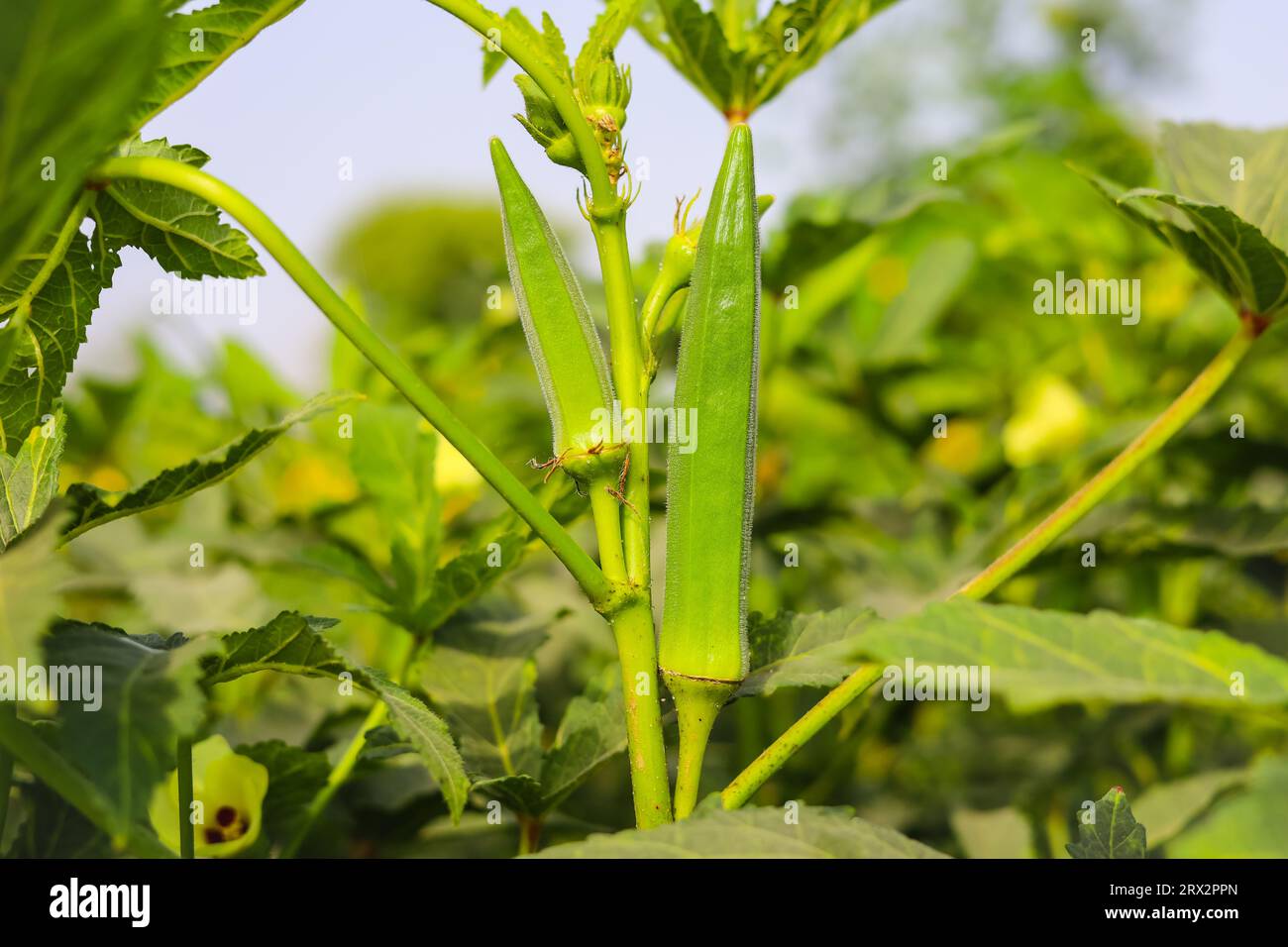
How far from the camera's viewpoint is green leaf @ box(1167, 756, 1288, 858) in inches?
20.6

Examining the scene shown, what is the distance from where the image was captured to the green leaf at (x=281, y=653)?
0.66m

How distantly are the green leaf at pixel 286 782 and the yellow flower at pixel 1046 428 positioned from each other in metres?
1.25

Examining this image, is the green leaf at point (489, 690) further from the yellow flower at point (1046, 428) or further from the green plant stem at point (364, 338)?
the yellow flower at point (1046, 428)

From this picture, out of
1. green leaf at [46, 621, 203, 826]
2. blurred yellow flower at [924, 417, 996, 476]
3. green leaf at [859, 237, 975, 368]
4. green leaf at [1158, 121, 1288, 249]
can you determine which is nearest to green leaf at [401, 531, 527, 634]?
green leaf at [46, 621, 203, 826]

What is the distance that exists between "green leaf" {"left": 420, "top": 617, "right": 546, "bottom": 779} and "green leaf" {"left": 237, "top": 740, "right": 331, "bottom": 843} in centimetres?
12

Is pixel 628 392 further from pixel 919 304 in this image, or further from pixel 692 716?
pixel 919 304

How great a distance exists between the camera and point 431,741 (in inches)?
24.8

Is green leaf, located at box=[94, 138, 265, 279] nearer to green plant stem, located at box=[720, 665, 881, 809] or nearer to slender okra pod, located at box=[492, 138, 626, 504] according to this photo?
slender okra pod, located at box=[492, 138, 626, 504]

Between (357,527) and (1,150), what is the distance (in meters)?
1.06

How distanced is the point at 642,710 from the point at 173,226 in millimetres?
479

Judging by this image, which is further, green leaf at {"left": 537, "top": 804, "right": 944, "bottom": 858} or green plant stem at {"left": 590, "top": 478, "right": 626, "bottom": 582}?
green plant stem at {"left": 590, "top": 478, "right": 626, "bottom": 582}

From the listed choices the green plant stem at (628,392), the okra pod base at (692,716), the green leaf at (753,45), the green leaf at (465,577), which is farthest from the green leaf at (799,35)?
the okra pod base at (692,716)

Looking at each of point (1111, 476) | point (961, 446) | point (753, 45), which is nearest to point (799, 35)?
point (753, 45)
